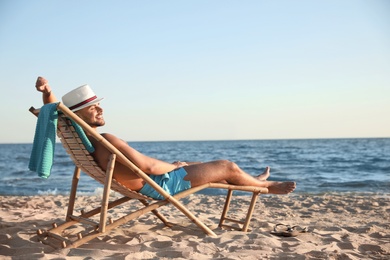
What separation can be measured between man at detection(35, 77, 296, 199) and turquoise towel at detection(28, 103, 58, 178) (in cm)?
25

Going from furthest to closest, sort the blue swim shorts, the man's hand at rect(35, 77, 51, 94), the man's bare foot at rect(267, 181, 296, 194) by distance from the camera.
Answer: the man's bare foot at rect(267, 181, 296, 194), the blue swim shorts, the man's hand at rect(35, 77, 51, 94)

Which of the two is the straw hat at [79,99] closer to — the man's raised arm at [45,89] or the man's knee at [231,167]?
the man's raised arm at [45,89]

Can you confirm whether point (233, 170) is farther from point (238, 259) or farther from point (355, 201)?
point (355, 201)

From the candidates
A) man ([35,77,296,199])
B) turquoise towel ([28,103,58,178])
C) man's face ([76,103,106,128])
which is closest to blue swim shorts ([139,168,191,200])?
man ([35,77,296,199])

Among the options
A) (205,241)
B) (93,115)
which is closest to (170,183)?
(205,241)

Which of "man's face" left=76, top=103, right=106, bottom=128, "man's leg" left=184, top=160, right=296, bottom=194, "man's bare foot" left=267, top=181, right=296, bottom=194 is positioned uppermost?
"man's face" left=76, top=103, right=106, bottom=128

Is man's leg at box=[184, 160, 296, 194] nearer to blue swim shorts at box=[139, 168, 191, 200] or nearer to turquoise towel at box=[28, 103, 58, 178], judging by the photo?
blue swim shorts at box=[139, 168, 191, 200]

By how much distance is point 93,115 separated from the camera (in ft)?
11.2

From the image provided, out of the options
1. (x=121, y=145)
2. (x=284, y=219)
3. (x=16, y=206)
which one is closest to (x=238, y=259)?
(x=121, y=145)

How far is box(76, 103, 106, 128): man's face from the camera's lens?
3.39m

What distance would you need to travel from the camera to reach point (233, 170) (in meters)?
3.79

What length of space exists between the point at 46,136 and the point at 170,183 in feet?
3.64

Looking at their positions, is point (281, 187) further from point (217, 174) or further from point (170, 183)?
point (170, 183)

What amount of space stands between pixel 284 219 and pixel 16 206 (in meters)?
3.86
